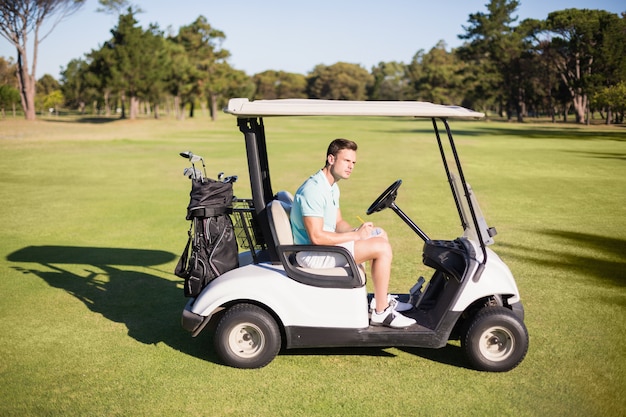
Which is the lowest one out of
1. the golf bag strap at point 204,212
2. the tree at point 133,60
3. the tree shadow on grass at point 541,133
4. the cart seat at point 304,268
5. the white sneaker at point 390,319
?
the white sneaker at point 390,319

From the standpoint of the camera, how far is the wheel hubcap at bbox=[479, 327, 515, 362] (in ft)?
13.9

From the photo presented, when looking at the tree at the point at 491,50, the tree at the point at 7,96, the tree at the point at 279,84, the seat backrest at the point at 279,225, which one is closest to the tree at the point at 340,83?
the tree at the point at 279,84

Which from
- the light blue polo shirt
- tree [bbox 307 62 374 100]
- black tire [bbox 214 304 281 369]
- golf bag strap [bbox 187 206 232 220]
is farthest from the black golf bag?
tree [bbox 307 62 374 100]

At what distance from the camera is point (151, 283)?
658 cm

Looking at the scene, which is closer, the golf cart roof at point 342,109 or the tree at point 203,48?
the golf cart roof at point 342,109

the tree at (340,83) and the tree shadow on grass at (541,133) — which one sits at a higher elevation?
the tree at (340,83)

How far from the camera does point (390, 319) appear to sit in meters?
4.35

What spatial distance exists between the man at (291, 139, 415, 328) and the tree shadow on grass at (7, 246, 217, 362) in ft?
3.81

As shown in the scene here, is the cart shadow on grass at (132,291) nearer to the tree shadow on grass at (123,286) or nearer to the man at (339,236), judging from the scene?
the tree shadow on grass at (123,286)

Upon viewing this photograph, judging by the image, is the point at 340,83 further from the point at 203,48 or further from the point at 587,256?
the point at 587,256

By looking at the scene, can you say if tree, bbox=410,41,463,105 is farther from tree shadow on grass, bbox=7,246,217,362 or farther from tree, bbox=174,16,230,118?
tree shadow on grass, bbox=7,246,217,362

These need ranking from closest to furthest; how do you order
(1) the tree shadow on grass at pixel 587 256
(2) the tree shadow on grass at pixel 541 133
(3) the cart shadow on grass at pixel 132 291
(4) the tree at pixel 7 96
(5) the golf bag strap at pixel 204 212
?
1. (5) the golf bag strap at pixel 204 212
2. (3) the cart shadow on grass at pixel 132 291
3. (1) the tree shadow on grass at pixel 587 256
4. (2) the tree shadow on grass at pixel 541 133
5. (4) the tree at pixel 7 96

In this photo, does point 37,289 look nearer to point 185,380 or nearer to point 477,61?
point 185,380

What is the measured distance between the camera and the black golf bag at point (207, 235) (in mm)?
4559
